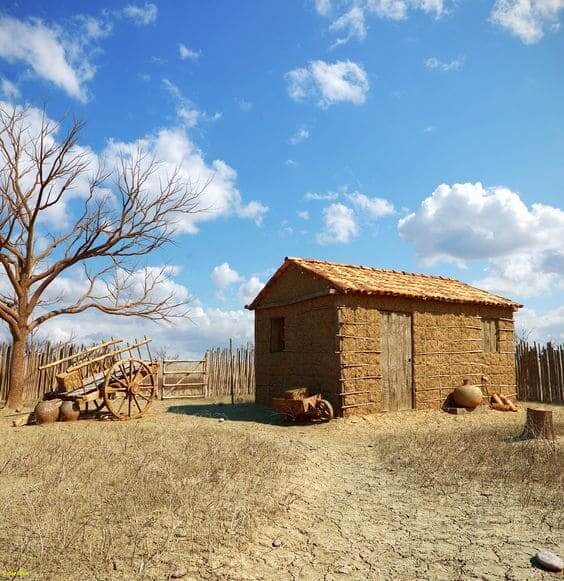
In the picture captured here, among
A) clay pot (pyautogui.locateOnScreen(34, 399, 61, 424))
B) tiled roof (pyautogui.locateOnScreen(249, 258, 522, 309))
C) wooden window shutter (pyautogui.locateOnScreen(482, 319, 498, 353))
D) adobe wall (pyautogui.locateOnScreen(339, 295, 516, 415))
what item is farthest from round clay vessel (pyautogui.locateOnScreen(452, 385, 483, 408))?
clay pot (pyautogui.locateOnScreen(34, 399, 61, 424))

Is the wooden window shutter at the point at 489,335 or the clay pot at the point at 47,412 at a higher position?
the wooden window shutter at the point at 489,335

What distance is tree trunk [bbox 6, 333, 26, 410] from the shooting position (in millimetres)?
15062

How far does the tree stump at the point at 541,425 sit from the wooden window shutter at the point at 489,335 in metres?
5.96

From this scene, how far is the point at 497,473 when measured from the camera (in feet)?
20.7

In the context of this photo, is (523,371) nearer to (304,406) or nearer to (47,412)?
(304,406)

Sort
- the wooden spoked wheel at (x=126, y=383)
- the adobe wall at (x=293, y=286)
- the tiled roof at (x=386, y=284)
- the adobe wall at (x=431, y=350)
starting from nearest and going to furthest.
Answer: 1. the adobe wall at (x=431, y=350)
2. the tiled roof at (x=386, y=284)
3. the wooden spoked wheel at (x=126, y=383)
4. the adobe wall at (x=293, y=286)

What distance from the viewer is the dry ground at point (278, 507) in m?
3.89

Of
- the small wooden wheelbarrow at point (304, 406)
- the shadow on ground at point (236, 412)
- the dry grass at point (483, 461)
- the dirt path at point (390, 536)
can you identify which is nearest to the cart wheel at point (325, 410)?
the small wooden wheelbarrow at point (304, 406)

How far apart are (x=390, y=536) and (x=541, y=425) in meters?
4.93

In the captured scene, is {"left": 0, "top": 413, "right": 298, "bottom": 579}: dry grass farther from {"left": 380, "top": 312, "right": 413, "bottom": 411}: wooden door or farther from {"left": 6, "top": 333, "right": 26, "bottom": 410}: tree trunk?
{"left": 6, "top": 333, "right": 26, "bottom": 410}: tree trunk

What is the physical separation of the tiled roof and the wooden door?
2.29ft

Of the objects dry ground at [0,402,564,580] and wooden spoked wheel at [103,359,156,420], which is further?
wooden spoked wheel at [103,359,156,420]

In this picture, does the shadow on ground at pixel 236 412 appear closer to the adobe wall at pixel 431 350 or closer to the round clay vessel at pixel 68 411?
the adobe wall at pixel 431 350

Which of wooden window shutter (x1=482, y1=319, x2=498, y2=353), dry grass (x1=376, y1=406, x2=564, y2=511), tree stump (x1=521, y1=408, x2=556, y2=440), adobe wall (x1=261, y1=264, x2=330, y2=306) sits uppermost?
adobe wall (x1=261, y1=264, x2=330, y2=306)
